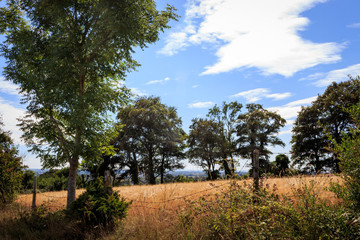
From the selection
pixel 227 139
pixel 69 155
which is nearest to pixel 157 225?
pixel 69 155

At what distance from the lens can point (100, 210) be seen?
645 centimetres

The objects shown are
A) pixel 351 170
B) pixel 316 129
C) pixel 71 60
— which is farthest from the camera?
pixel 316 129

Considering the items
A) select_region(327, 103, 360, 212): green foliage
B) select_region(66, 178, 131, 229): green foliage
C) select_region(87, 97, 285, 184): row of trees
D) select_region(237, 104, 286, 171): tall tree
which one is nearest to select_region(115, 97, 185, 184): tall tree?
select_region(87, 97, 285, 184): row of trees

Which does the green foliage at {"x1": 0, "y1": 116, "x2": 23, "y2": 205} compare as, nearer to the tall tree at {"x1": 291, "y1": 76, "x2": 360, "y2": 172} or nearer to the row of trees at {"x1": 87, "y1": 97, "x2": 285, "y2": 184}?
the row of trees at {"x1": 87, "y1": 97, "x2": 285, "y2": 184}

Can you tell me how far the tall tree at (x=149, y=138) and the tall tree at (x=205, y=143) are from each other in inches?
82.6

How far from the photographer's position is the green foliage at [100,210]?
6379mm

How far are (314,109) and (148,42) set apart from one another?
24244 mm

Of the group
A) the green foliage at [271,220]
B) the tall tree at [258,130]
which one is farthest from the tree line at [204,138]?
the green foliage at [271,220]

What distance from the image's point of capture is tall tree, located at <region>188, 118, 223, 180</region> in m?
33.1

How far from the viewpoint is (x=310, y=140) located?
1169 inches

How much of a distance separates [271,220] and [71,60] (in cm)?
1016

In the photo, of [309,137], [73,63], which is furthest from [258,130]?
[73,63]

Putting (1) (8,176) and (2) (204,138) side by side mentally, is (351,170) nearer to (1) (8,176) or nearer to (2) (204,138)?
(1) (8,176)

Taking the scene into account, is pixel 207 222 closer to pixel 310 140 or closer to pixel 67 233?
pixel 67 233
